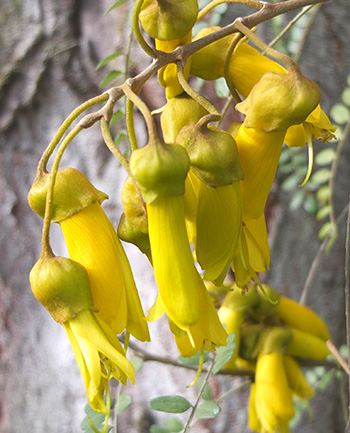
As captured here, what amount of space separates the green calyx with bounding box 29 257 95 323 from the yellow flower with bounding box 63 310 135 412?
1 centimetres

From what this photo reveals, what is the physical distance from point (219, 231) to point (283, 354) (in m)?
0.53

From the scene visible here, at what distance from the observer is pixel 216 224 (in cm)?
54

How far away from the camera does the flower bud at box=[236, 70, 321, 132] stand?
517 millimetres

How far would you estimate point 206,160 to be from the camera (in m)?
0.52

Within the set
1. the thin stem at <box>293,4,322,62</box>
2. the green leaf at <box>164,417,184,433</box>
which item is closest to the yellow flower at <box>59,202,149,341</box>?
the green leaf at <box>164,417,184,433</box>

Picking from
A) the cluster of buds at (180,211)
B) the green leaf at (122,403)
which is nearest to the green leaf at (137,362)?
the green leaf at (122,403)

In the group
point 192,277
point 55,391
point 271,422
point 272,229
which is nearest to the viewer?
point 192,277

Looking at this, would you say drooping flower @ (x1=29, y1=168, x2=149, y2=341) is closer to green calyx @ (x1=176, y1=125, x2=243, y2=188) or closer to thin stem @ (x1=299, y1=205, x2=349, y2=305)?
green calyx @ (x1=176, y1=125, x2=243, y2=188)

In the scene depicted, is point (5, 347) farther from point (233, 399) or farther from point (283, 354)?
point (283, 354)

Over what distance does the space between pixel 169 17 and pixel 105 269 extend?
0.24m

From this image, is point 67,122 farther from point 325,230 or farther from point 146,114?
point 325,230

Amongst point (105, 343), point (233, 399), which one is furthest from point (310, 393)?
point (105, 343)

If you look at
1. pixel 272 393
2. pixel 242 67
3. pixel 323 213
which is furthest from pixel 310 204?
pixel 242 67

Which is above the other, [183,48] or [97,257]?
[183,48]
